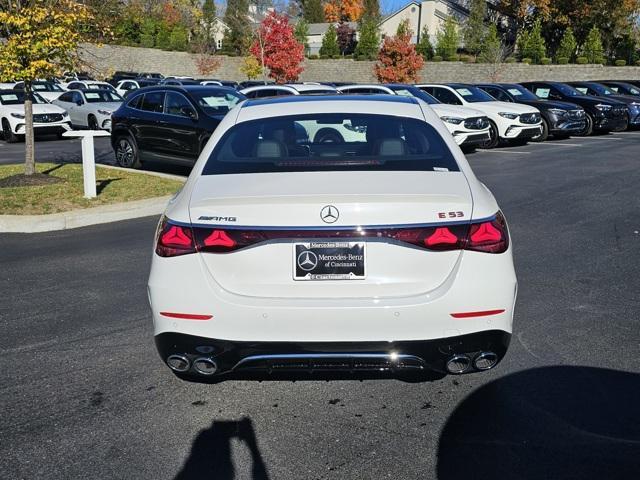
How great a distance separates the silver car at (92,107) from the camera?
22.0 meters

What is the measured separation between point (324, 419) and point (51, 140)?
21.2 metres

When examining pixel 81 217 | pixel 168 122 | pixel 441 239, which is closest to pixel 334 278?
pixel 441 239

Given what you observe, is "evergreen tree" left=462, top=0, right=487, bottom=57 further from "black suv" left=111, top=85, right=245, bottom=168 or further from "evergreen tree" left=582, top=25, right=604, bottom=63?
"black suv" left=111, top=85, right=245, bottom=168

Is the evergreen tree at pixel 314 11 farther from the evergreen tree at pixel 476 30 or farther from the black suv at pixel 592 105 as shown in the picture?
the black suv at pixel 592 105

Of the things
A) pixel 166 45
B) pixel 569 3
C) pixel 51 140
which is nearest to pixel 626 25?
pixel 569 3

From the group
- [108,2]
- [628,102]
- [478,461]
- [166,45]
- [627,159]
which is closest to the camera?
[478,461]

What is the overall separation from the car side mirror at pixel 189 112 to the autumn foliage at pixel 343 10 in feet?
267

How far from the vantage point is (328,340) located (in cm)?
345

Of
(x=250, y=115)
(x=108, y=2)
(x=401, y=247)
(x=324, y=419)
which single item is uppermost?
(x=108, y=2)

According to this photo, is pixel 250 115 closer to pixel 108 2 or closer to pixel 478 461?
pixel 478 461

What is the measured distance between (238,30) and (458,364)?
68.0m

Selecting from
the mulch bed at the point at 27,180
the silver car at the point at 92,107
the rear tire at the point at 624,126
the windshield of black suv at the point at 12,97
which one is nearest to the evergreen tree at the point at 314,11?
the silver car at the point at 92,107

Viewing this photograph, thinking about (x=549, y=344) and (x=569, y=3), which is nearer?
(x=549, y=344)

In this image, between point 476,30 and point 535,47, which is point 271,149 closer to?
point 535,47
